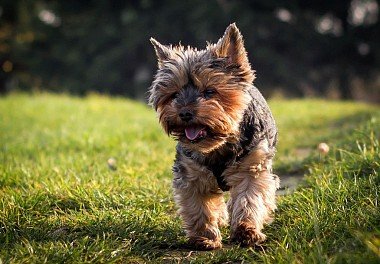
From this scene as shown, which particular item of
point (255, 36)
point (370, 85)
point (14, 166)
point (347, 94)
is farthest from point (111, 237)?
point (370, 85)

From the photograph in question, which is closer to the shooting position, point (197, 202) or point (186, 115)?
point (186, 115)

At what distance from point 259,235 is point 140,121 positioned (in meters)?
8.80

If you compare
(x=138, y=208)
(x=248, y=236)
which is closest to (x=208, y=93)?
(x=248, y=236)

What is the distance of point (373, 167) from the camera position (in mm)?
5527

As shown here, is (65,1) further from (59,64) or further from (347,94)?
(347,94)

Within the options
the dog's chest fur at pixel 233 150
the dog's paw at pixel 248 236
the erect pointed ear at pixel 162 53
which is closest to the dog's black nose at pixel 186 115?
the dog's chest fur at pixel 233 150

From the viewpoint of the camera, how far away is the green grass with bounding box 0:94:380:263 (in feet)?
12.8

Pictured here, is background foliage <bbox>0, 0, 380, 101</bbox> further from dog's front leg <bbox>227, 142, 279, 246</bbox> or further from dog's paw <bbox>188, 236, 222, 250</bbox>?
dog's paw <bbox>188, 236, 222, 250</bbox>

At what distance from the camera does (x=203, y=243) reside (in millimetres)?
4418

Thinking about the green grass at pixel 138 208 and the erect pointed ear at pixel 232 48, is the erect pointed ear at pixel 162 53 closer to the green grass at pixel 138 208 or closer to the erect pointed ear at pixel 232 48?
the erect pointed ear at pixel 232 48

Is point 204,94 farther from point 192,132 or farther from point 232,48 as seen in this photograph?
point 232,48

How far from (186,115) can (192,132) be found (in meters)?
0.17

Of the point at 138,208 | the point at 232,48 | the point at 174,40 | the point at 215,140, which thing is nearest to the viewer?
the point at 215,140

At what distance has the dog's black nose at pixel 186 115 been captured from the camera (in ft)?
14.7
